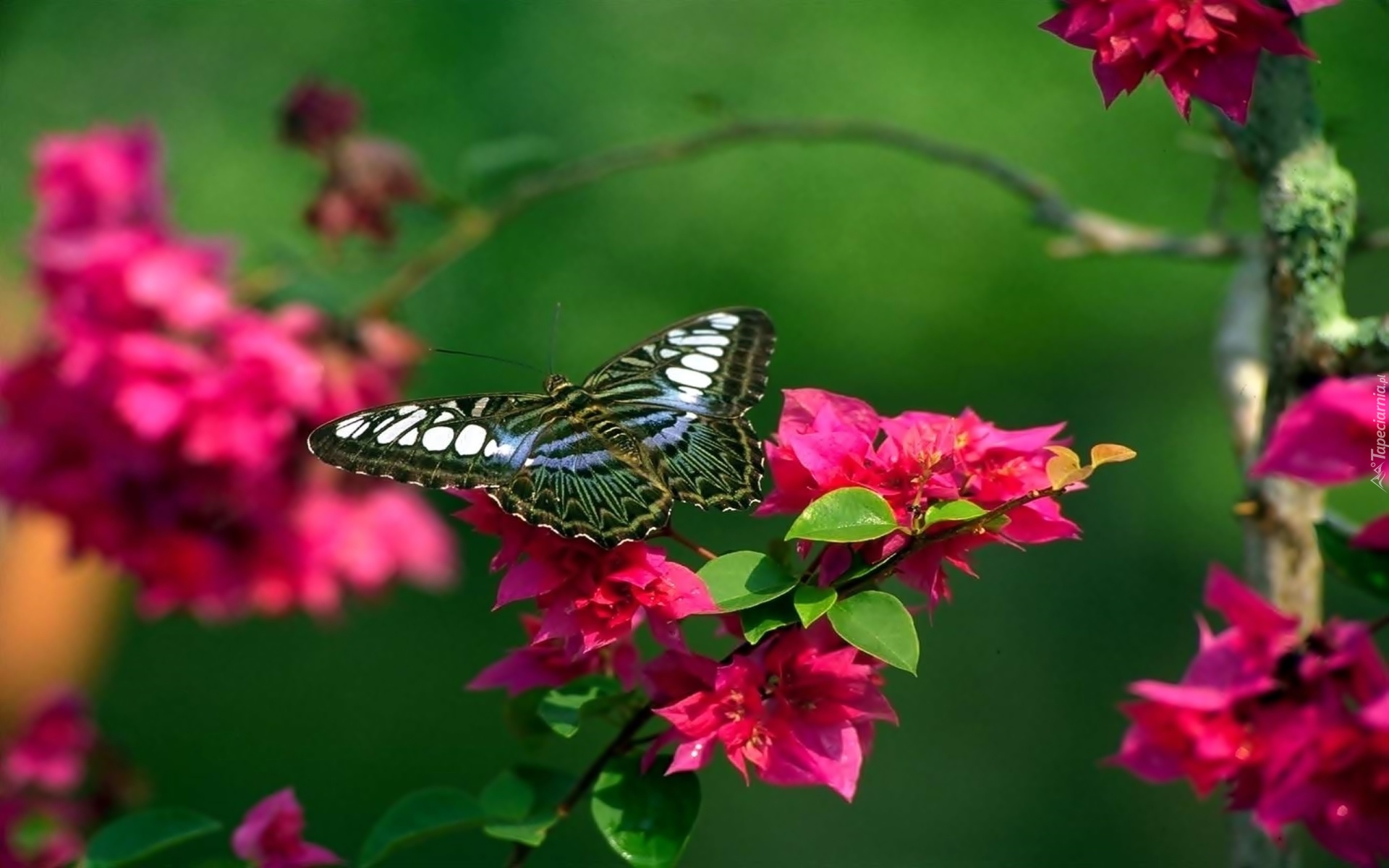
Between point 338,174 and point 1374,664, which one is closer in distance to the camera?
point 1374,664

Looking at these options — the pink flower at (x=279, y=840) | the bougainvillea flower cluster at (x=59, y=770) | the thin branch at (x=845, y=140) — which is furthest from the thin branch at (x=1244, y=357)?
the bougainvillea flower cluster at (x=59, y=770)

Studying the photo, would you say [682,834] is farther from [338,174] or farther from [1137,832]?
[1137,832]

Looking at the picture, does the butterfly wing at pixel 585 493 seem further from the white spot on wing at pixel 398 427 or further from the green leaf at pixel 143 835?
the green leaf at pixel 143 835

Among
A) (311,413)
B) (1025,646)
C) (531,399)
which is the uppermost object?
(531,399)

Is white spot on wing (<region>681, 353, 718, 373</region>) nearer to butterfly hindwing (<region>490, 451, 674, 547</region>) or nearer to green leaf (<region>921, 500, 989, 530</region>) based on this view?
butterfly hindwing (<region>490, 451, 674, 547</region>)

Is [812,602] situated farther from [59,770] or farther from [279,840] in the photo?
[59,770]

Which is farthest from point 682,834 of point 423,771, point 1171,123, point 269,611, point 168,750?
point 168,750
